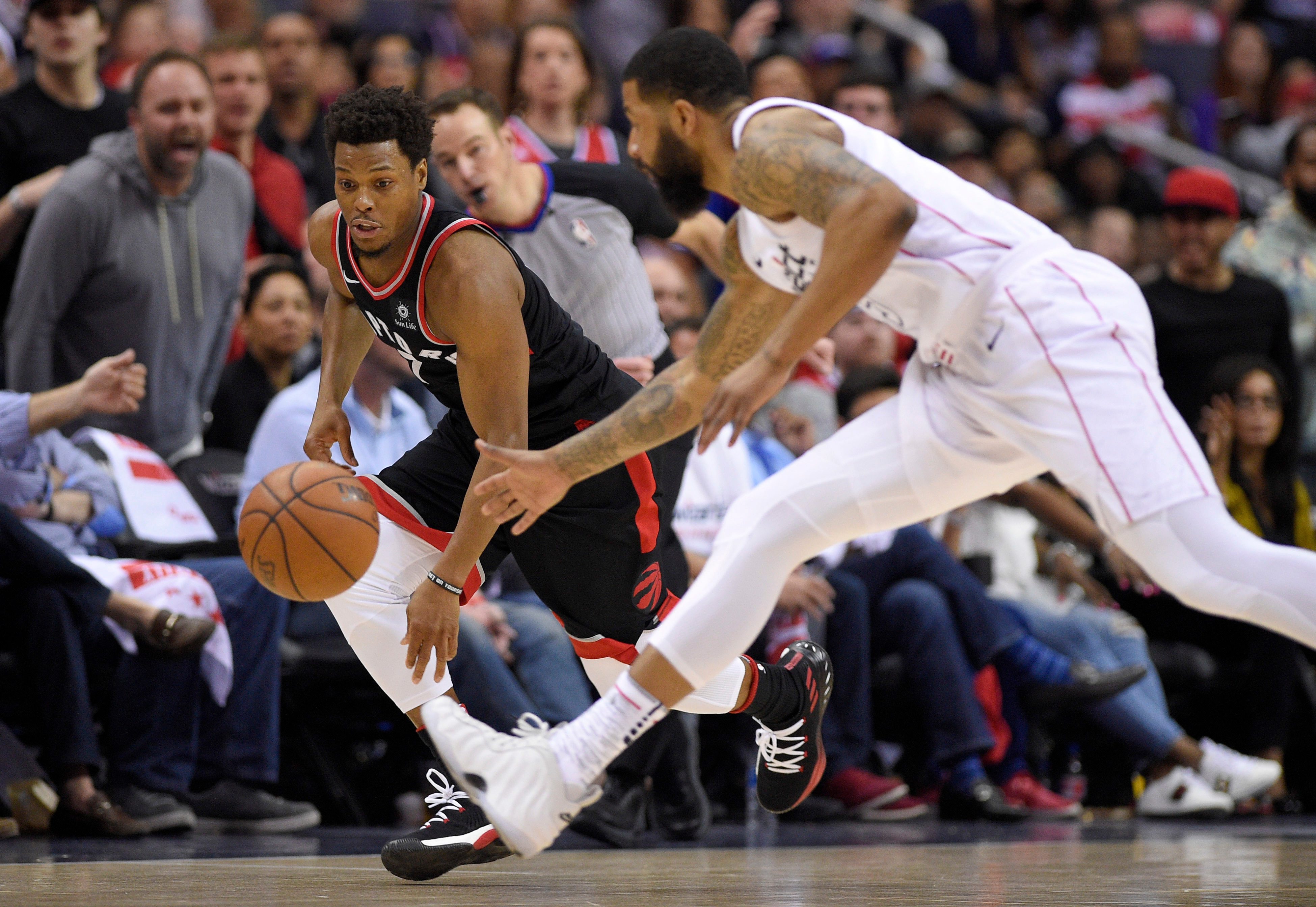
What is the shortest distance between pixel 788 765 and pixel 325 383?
5.28 feet

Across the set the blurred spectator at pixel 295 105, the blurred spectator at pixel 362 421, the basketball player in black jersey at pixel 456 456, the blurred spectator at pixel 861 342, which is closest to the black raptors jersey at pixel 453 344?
the basketball player in black jersey at pixel 456 456

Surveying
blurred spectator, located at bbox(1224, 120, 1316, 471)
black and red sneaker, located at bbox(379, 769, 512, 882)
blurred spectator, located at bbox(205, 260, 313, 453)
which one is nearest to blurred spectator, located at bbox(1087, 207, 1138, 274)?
blurred spectator, located at bbox(1224, 120, 1316, 471)

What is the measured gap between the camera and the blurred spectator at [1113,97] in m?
12.9

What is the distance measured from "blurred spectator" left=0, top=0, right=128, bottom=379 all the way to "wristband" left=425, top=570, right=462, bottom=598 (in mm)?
3402

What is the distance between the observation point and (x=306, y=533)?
3.65 meters

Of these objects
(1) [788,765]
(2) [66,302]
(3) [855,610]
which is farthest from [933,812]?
(2) [66,302]

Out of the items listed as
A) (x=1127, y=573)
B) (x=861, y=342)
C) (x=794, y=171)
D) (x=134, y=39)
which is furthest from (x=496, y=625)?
(x=134, y=39)

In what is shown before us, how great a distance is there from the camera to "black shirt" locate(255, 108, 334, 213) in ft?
25.2

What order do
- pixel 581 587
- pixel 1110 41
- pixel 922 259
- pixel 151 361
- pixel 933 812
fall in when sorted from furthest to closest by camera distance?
1. pixel 1110 41
2. pixel 933 812
3. pixel 151 361
4. pixel 581 587
5. pixel 922 259

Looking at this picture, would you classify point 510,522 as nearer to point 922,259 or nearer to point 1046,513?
point 922,259

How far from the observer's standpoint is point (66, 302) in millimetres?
5984

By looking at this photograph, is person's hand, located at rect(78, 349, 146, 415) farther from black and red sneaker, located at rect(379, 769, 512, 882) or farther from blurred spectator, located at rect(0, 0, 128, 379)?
black and red sneaker, located at rect(379, 769, 512, 882)

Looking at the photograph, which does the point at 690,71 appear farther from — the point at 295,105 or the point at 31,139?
the point at 295,105

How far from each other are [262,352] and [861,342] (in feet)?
9.01
